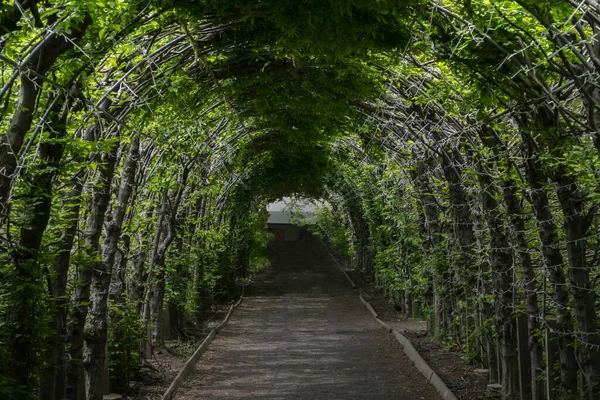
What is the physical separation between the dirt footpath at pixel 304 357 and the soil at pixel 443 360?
318mm

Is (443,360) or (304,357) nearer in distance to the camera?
(443,360)

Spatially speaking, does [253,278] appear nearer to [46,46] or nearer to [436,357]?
[436,357]

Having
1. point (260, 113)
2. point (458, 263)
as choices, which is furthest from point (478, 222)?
point (260, 113)

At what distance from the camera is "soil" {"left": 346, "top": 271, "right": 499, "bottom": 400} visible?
9688 mm

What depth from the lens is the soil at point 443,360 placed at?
9688 millimetres

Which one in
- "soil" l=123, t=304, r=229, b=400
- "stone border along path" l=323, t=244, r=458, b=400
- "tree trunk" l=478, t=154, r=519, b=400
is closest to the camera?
"tree trunk" l=478, t=154, r=519, b=400

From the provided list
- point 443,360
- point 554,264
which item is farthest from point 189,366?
point 554,264

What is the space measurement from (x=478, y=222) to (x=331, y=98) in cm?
308

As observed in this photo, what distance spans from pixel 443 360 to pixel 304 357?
2.52m

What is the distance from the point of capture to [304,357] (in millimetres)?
13734

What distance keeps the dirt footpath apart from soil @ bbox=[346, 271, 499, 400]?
0.32 m

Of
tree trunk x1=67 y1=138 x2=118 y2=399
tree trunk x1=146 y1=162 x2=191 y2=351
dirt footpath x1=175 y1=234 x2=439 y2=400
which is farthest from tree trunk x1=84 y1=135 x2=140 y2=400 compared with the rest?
tree trunk x1=146 y1=162 x2=191 y2=351

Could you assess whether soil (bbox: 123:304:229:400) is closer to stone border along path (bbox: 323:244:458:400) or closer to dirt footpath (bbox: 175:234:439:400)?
dirt footpath (bbox: 175:234:439:400)

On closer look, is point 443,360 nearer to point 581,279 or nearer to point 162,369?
point 162,369
